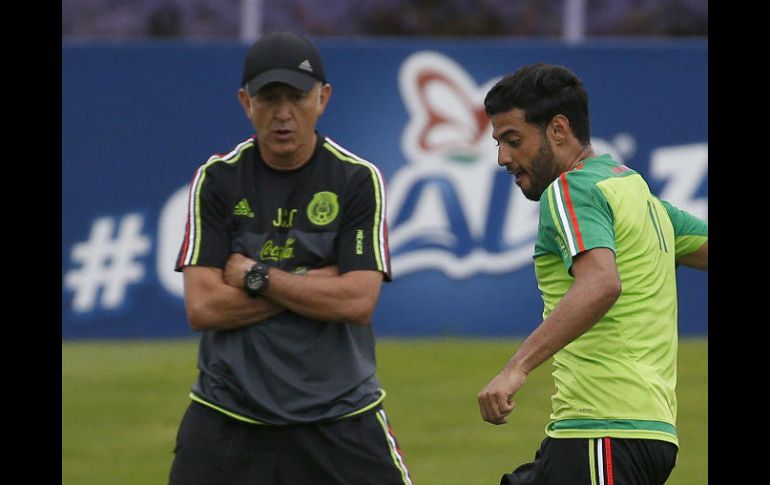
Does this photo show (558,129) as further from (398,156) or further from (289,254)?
(398,156)

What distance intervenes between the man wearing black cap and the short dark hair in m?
0.85

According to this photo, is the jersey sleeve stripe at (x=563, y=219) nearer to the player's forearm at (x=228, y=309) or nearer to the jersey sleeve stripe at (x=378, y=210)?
the jersey sleeve stripe at (x=378, y=210)

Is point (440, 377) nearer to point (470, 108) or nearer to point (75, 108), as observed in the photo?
point (470, 108)

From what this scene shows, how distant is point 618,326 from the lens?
4961 millimetres

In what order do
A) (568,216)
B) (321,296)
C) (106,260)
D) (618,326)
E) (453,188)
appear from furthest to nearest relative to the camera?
(453,188), (106,260), (321,296), (618,326), (568,216)

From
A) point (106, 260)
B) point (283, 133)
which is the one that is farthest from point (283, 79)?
point (106, 260)

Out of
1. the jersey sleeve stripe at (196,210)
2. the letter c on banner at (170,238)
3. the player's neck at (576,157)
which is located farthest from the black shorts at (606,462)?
the letter c on banner at (170,238)

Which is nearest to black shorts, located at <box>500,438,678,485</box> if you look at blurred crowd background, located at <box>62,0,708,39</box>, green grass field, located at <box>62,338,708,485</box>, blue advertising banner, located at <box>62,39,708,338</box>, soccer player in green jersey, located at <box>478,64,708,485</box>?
soccer player in green jersey, located at <box>478,64,708,485</box>

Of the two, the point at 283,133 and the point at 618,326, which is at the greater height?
the point at 283,133

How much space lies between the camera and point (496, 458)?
9.25 metres

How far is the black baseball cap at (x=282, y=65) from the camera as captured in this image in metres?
5.60

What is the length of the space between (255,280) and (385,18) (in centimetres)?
1514

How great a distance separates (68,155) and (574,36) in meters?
5.12
